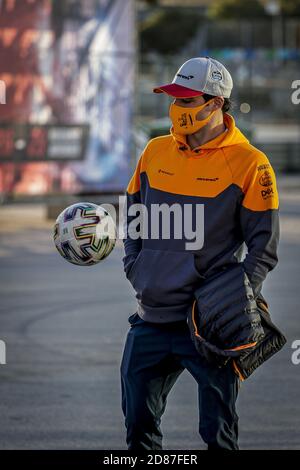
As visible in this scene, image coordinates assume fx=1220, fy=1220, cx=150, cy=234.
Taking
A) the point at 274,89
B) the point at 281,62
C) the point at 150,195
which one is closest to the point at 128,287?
the point at 150,195

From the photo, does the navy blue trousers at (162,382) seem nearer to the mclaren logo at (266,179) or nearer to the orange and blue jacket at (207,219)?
the orange and blue jacket at (207,219)

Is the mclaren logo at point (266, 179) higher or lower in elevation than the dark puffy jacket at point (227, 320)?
higher

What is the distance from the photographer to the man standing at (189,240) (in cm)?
491

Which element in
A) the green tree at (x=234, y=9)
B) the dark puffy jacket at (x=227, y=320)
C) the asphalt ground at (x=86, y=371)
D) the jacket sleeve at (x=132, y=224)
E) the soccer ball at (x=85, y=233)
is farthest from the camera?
the green tree at (x=234, y=9)

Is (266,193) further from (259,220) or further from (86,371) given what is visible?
(86,371)

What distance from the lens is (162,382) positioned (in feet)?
16.8

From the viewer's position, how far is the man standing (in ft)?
16.1

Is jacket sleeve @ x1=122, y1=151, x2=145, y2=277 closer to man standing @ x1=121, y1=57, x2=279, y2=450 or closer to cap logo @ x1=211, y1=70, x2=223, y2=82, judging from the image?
man standing @ x1=121, y1=57, x2=279, y2=450

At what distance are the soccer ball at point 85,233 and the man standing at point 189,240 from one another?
282 millimetres

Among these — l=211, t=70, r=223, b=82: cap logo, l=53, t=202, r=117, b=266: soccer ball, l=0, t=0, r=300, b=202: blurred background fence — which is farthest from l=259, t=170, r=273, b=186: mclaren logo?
l=0, t=0, r=300, b=202: blurred background fence

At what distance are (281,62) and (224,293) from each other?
143ft

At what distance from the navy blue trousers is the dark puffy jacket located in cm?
9

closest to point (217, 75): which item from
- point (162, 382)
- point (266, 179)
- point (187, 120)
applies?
point (187, 120)

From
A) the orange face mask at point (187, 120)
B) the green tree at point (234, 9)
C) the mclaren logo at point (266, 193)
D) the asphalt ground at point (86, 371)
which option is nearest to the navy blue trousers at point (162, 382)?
the mclaren logo at point (266, 193)
